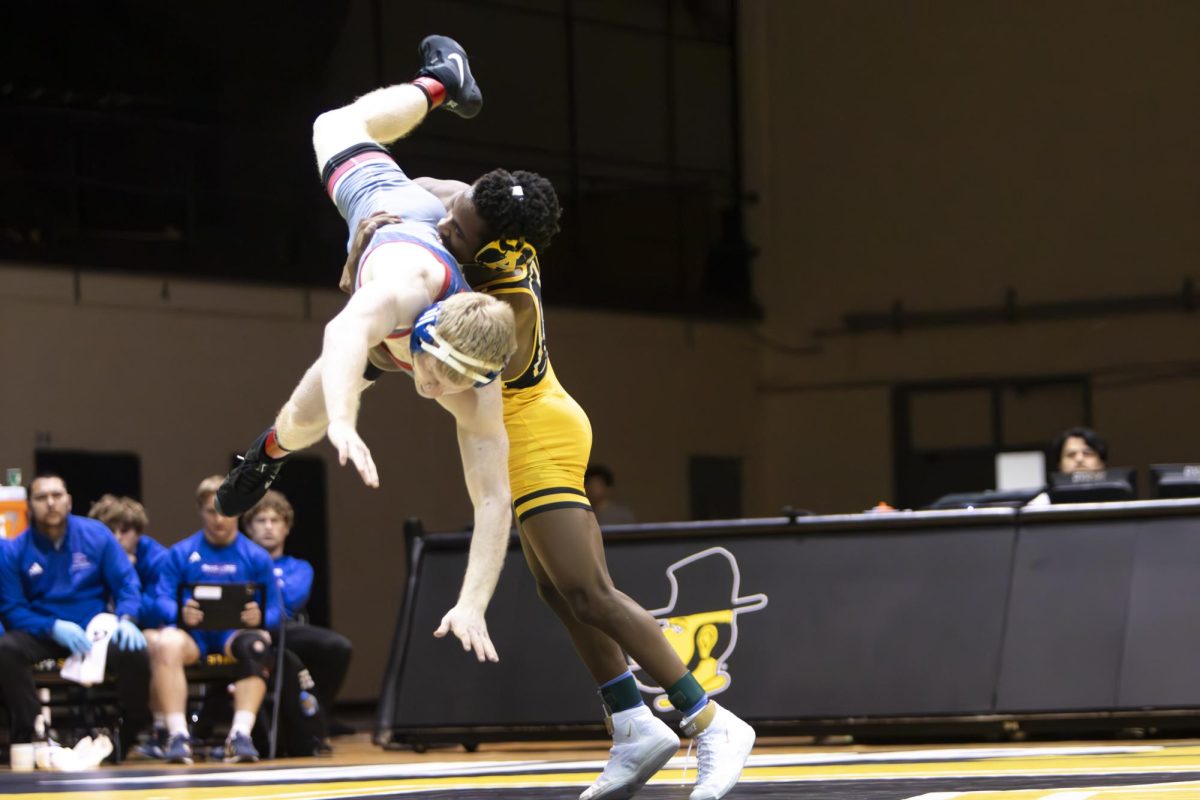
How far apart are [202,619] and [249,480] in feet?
12.4

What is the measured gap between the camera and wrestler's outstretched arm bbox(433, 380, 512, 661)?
4.63 meters

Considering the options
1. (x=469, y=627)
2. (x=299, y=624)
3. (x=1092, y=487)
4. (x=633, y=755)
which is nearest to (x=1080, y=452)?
(x=1092, y=487)

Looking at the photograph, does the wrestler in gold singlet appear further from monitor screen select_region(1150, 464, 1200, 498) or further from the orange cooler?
the orange cooler

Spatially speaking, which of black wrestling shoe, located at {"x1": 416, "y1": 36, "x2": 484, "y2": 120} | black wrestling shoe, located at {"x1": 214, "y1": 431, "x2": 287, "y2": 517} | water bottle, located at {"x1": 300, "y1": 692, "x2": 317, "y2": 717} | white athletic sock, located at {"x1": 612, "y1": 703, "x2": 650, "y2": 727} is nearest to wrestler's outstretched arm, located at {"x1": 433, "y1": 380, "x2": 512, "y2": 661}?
white athletic sock, located at {"x1": 612, "y1": 703, "x2": 650, "y2": 727}

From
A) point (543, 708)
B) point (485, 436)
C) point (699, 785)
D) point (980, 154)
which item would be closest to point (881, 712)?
point (543, 708)

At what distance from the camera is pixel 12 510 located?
9.59 metres

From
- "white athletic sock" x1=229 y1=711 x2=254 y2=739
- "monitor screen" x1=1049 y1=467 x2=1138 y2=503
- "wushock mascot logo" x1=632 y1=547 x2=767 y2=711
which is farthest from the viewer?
"white athletic sock" x1=229 y1=711 x2=254 y2=739

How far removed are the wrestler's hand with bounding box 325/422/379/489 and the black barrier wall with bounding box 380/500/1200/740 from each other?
3882 mm

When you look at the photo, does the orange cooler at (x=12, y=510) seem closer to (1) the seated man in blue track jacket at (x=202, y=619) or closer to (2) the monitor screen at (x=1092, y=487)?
(1) the seated man in blue track jacket at (x=202, y=619)

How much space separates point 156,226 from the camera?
14070 millimetres

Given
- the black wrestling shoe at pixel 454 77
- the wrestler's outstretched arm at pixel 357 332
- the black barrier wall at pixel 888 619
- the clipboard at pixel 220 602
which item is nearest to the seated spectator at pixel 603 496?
the clipboard at pixel 220 602

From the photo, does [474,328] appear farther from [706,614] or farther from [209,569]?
[209,569]

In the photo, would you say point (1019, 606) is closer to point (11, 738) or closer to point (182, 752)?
point (182, 752)

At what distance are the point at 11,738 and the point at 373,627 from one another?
6.65 m
